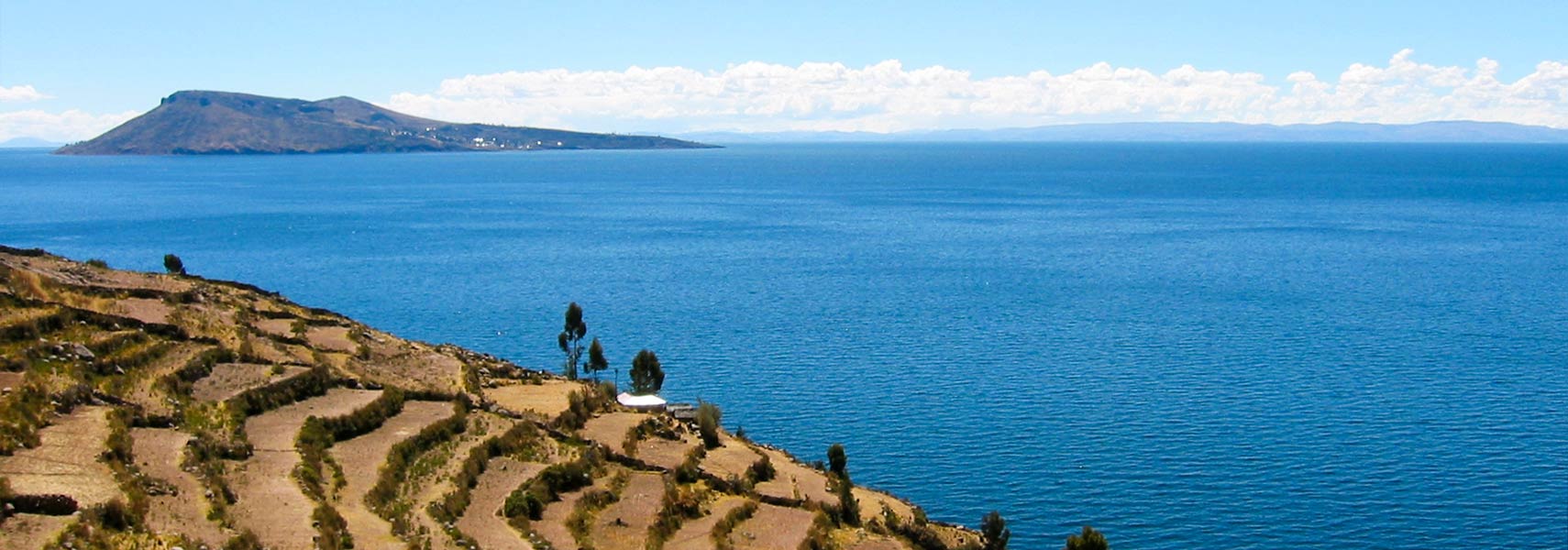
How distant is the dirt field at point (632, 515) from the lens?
34.2 meters

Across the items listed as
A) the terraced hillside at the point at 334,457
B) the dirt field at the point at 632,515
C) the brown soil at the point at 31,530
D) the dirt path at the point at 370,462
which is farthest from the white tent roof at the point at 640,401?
the brown soil at the point at 31,530

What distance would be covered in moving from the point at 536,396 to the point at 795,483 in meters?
13.8

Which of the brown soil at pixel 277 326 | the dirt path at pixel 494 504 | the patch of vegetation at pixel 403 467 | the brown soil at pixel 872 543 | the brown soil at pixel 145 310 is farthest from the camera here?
the brown soil at pixel 277 326

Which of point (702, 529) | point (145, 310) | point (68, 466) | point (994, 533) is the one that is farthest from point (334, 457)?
point (145, 310)

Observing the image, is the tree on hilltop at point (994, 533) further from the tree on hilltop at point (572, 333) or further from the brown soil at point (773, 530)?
the tree on hilltop at point (572, 333)

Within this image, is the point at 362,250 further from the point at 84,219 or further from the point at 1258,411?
the point at 1258,411

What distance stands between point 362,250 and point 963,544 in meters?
101

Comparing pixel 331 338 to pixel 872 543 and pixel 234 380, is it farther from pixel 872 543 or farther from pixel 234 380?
pixel 872 543

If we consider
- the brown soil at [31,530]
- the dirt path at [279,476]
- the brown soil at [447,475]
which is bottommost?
the brown soil at [447,475]

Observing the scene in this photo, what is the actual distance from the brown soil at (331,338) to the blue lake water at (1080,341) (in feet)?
45.8

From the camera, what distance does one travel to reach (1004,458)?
5097 centimetres

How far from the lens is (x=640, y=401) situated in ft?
174

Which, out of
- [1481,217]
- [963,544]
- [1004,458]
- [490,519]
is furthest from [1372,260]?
[490,519]

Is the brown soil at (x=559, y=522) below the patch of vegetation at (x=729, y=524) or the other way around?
the other way around
